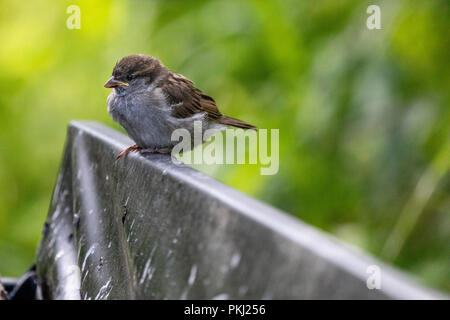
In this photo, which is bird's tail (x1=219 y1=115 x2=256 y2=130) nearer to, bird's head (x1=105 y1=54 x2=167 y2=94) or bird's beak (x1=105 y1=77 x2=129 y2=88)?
bird's head (x1=105 y1=54 x2=167 y2=94)

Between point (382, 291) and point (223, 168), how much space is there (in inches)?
93.3

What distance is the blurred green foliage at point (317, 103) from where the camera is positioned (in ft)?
8.54

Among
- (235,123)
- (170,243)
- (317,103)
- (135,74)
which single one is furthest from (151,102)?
(170,243)

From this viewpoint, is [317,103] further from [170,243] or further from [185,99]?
[170,243]

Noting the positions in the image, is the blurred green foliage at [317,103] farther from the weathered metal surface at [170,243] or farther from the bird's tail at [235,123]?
the weathered metal surface at [170,243]

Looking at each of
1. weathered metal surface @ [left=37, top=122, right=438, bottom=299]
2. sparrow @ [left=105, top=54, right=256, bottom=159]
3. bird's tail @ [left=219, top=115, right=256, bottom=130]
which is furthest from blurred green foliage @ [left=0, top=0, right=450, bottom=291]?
weathered metal surface @ [left=37, top=122, right=438, bottom=299]

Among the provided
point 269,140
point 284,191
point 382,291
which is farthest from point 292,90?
point 382,291

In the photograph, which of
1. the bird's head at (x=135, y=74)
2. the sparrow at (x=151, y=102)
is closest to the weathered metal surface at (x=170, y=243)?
the sparrow at (x=151, y=102)

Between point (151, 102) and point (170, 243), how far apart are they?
1404 millimetres

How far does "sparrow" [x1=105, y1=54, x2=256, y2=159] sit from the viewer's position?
2533 mm

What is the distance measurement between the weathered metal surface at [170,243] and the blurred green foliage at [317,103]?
1.05 meters

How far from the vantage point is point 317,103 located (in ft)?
9.48

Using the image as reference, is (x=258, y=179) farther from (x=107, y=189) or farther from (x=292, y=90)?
(x=107, y=189)

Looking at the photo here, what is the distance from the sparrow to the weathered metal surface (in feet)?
1.31
